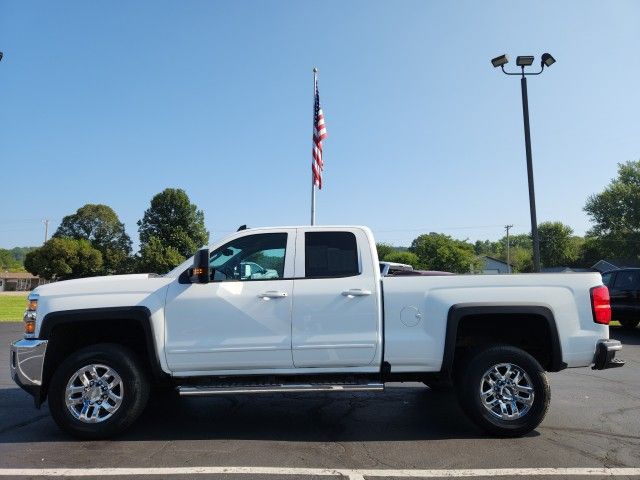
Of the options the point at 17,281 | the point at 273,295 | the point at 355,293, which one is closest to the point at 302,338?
the point at 273,295

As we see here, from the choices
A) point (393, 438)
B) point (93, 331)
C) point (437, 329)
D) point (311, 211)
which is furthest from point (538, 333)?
point (311, 211)

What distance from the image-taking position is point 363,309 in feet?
16.5

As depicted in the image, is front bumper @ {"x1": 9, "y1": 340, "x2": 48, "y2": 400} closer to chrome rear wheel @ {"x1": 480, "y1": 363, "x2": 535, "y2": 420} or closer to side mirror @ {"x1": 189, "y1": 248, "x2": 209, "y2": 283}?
side mirror @ {"x1": 189, "y1": 248, "x2": 209, "y2": 283}

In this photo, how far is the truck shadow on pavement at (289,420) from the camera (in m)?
5.09

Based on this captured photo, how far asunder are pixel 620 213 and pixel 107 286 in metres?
71.8

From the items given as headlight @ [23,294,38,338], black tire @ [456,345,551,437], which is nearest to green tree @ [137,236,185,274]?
headlight @ [23,294,38,338]

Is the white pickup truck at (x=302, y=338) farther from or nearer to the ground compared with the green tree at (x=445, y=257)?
nearer to the ground

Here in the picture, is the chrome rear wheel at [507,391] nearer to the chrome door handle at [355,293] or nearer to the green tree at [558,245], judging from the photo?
the chrome door handle at [355,293]

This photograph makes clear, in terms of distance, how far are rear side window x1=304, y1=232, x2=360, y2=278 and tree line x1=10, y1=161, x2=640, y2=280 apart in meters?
57.1

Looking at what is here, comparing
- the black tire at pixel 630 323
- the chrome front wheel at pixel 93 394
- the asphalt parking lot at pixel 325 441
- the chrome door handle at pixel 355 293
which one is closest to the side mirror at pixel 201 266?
the chrome front wheel at pixel 93 394

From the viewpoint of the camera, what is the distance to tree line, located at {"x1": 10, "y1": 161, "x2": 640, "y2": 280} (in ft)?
213

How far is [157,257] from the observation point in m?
62.7

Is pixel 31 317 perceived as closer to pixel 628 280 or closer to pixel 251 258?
pixel 251 258

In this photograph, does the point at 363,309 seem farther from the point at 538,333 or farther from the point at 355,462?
the point at 538,333
